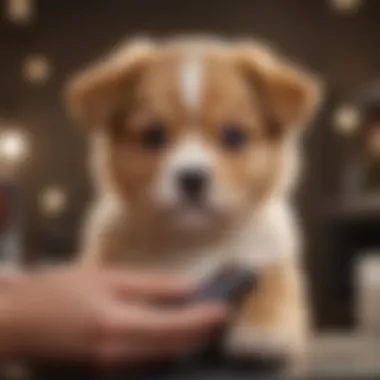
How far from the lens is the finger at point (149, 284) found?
1127 mm

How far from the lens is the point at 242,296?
3.77ft

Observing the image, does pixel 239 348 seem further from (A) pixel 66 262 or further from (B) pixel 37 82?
(B) pixel 37 82

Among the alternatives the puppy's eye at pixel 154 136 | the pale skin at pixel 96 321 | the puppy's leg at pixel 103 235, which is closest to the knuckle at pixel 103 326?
the pale skin at pixel 96 321

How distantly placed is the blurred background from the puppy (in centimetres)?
3

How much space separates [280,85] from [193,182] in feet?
0.56

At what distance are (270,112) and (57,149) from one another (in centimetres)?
27

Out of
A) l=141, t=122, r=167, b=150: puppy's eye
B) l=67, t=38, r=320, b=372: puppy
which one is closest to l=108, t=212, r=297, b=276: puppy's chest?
l=67, t=38, r=320, b=372: puppy

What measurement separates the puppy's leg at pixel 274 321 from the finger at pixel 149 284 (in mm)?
78

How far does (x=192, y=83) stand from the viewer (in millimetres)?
1162

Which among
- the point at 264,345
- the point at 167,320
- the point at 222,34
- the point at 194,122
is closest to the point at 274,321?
the point at 264,345

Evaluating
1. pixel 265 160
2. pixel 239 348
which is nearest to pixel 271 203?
pixel 265 160

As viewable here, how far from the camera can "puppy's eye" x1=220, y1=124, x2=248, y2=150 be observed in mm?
1163

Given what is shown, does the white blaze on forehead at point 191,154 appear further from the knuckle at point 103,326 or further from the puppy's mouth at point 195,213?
the knuckle at point 103,326

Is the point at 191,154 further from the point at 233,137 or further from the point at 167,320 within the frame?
the point at 167,320
